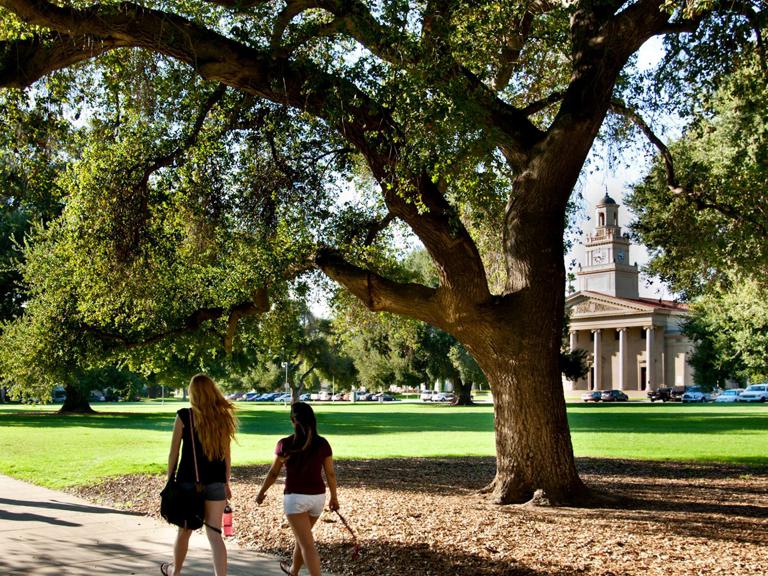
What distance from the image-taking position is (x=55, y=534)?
923cm

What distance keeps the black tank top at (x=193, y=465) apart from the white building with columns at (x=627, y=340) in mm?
90855

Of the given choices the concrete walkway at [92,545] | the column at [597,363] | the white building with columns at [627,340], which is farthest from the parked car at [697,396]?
the concrete walkway at [92,545]

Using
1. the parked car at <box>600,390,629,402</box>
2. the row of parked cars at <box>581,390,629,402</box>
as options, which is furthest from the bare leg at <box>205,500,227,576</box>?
the parked car at <box>600,390,629,402</box>

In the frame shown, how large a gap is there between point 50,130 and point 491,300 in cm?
742

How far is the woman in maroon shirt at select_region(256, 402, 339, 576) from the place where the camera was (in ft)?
20.0

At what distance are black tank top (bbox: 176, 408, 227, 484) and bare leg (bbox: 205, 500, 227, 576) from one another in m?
0.19

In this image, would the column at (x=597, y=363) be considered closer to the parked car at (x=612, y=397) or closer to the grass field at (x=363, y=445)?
the parked car at (x=612, y=397)

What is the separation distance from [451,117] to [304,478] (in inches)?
209

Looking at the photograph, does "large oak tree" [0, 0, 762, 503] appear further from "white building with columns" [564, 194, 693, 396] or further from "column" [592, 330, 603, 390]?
"column" [592, 330, 603, 390]

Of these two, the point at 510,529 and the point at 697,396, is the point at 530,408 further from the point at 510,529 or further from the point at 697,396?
the point at 697,396

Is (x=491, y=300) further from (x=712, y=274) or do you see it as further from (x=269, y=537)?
(x=712, y=274)

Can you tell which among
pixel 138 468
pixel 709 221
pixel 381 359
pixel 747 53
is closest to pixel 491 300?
pixel 747 53

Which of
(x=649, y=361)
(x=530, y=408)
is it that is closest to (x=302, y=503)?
(x=530, y=408)

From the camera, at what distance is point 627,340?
10288 centimetres
